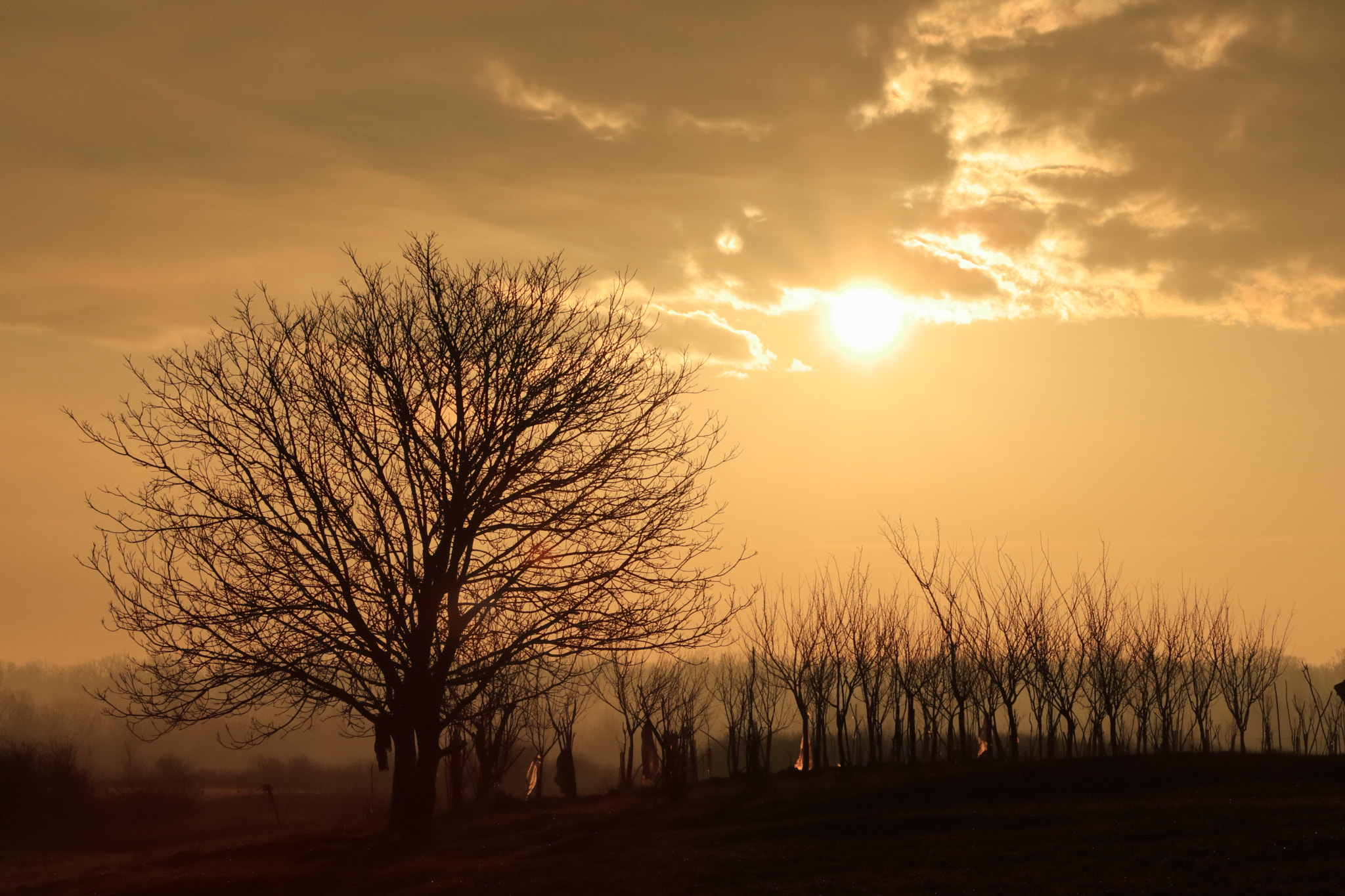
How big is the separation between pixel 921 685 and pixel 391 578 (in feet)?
67.4

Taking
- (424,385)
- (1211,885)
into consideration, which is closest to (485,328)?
(424,385)

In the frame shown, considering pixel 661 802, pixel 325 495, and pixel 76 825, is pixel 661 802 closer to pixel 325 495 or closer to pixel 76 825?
pixel 325 495

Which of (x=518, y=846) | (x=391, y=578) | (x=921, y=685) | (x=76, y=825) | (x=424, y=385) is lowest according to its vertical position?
(x=76, y=825)

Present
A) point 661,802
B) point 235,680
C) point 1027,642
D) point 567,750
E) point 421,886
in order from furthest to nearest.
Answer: point 567,750 < point 1027,642 < point 661,802 < point 235,680 < point 421,886

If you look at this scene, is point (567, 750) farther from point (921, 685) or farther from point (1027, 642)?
point (1027, 642)

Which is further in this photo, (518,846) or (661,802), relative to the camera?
(661,802)

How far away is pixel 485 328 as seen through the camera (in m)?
19.2

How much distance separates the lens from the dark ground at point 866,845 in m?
14.2

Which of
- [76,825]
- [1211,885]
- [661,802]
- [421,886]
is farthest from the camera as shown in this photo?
[76,825]

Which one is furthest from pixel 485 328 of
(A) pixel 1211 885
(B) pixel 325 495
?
(A) pixel 1211 885

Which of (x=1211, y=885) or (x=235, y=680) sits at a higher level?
(x=235, y=680)

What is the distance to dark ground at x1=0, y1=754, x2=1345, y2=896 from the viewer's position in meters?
14.2

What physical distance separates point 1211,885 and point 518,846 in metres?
12.1

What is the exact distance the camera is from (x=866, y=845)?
17.5 m
